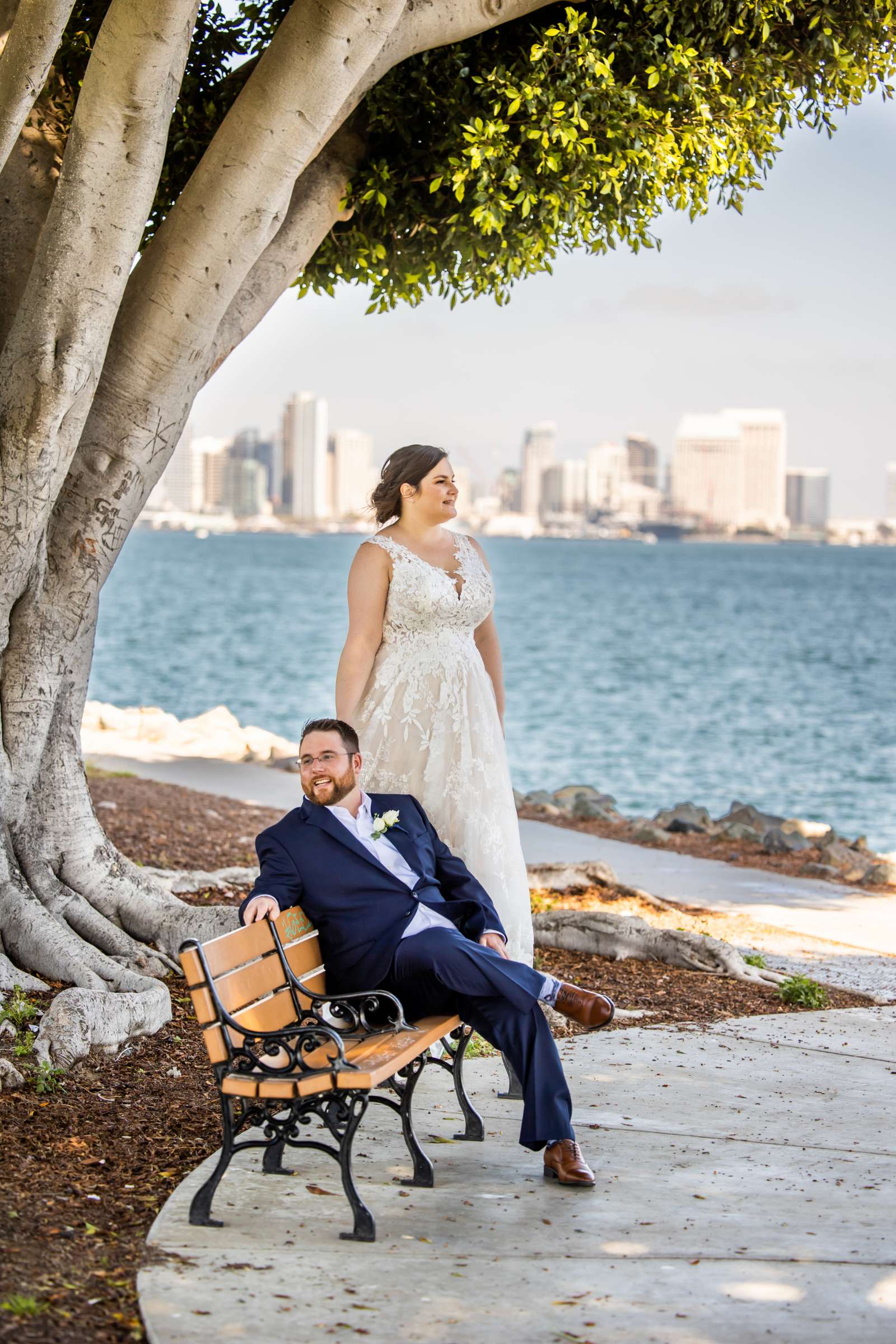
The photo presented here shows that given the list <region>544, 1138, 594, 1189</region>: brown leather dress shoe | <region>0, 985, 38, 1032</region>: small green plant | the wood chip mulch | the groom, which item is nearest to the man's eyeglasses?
the groom

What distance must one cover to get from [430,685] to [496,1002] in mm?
1550

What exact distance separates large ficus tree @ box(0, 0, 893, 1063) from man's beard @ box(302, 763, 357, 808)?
138 cm

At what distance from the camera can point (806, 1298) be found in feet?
11.5

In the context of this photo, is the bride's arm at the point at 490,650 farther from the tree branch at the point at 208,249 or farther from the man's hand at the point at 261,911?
the man's hand at the point at 261,911

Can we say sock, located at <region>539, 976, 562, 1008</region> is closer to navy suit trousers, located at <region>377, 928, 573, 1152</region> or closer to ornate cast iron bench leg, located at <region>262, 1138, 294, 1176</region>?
navy suit trousers, located at <region>377, 928, 573, 1152</region>

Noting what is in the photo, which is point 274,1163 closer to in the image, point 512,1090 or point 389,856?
point 389,856

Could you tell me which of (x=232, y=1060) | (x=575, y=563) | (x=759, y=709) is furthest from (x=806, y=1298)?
(x=575, y=563)

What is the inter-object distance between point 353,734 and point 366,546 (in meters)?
1.06

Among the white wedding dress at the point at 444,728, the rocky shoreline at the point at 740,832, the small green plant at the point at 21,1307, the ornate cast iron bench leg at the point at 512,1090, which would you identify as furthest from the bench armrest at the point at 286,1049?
the rocky shoreline at the point at 740,832

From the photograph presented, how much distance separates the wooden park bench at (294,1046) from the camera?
385 centimetres

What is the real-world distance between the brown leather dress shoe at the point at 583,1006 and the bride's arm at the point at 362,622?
1484 mm

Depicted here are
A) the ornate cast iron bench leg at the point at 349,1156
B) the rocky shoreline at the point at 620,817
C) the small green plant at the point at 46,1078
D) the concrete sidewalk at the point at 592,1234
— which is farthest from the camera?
the rocky shoreline at the point at 620,817

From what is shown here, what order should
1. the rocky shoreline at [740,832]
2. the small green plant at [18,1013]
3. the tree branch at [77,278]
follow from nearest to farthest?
the small green plant at [18,1013], the tree branch at [77,278], the rocky shoreline at [740,832]

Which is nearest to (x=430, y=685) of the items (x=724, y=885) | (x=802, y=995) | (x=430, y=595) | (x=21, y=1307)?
(x=430, y=595)
